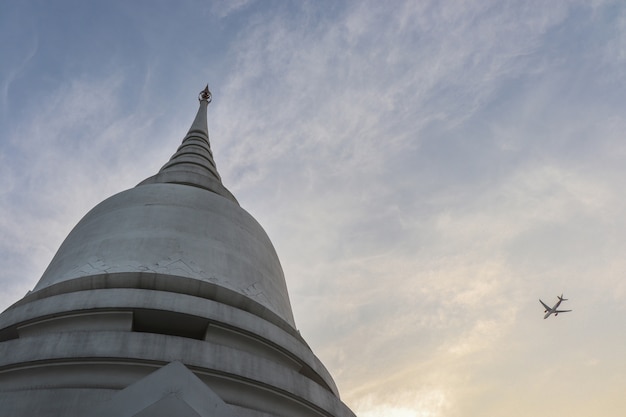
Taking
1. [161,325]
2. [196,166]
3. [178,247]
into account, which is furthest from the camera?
[196,166]

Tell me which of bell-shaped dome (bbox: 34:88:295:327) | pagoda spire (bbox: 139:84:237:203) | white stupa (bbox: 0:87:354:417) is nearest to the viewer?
white stupa (bbox: 0:87:354:417)

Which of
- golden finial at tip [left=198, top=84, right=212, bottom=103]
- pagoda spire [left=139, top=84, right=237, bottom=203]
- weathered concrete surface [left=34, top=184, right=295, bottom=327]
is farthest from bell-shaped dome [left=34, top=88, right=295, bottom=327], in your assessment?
golden finial at tip [left=198, top=84, right=212, bottom=103]

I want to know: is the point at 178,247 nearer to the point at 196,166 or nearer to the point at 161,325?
the point at 161,325

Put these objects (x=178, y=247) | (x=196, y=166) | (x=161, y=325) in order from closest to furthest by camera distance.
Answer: (x=161, y=325) → (x=178, y=247) → (x=196, y=166)

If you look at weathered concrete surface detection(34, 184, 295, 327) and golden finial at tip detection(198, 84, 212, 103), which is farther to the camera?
golden finial at tip detection(198, 84, 212, 103)

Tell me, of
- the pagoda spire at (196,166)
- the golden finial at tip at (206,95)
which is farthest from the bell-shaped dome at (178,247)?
the golden finial at tip at (206,95)

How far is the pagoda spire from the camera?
20.4 m

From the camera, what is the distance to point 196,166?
22.6m

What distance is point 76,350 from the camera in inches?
413

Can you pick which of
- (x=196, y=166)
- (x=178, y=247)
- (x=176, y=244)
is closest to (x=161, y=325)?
(x=178, y=247)

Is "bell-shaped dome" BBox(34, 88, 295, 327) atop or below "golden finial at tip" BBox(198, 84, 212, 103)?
below

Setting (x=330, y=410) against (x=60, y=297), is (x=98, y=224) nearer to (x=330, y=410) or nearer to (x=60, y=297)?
(x=60, y=297)

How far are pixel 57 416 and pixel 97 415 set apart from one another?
4.54 meters

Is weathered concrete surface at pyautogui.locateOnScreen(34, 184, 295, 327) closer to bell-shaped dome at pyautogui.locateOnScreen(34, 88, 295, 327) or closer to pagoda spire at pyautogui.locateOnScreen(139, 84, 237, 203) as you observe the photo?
bell-shaped dome at pyautogui.locateOnScreen(34, 88, 295, 327)
